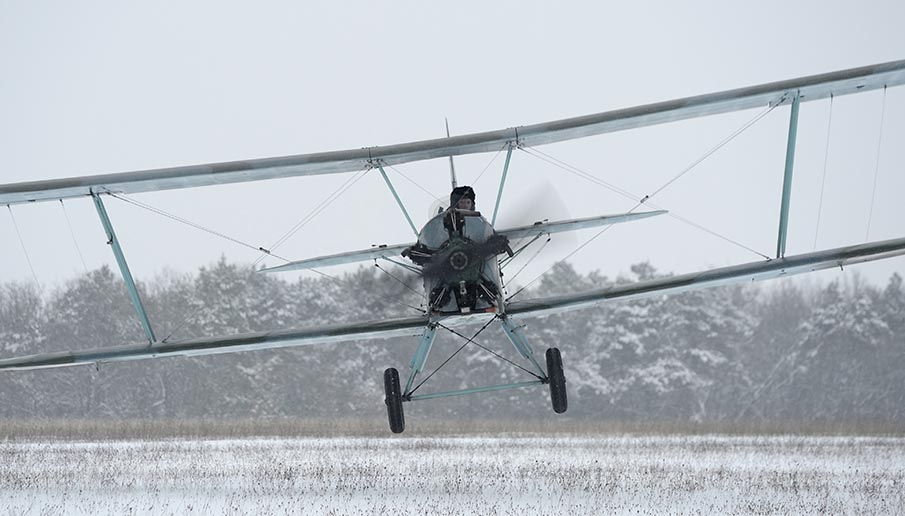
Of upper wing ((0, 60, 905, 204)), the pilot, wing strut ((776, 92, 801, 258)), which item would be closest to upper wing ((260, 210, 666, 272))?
the pilot

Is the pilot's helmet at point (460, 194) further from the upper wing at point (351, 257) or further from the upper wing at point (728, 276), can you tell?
the upper wing at point (728, 276)

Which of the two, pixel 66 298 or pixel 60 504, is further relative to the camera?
pixel 66 298

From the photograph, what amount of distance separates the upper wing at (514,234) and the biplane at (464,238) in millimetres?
43

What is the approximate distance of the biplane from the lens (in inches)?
Result: 483

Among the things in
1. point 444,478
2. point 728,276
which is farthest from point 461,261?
point 444,478

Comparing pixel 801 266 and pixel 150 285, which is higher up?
pixel 150 285

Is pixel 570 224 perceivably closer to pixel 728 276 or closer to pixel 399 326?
pixel 728 276

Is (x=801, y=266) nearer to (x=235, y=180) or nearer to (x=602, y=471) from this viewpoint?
(x=602, y=471)

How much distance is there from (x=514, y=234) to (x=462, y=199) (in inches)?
33.4

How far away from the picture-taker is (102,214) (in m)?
12.6

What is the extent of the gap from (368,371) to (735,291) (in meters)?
24.6

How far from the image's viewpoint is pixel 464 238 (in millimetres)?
12602

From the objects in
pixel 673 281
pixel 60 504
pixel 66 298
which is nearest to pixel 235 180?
pixel 60 504

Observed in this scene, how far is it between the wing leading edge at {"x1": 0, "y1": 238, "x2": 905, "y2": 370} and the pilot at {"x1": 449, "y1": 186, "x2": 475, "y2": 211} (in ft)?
4.77
